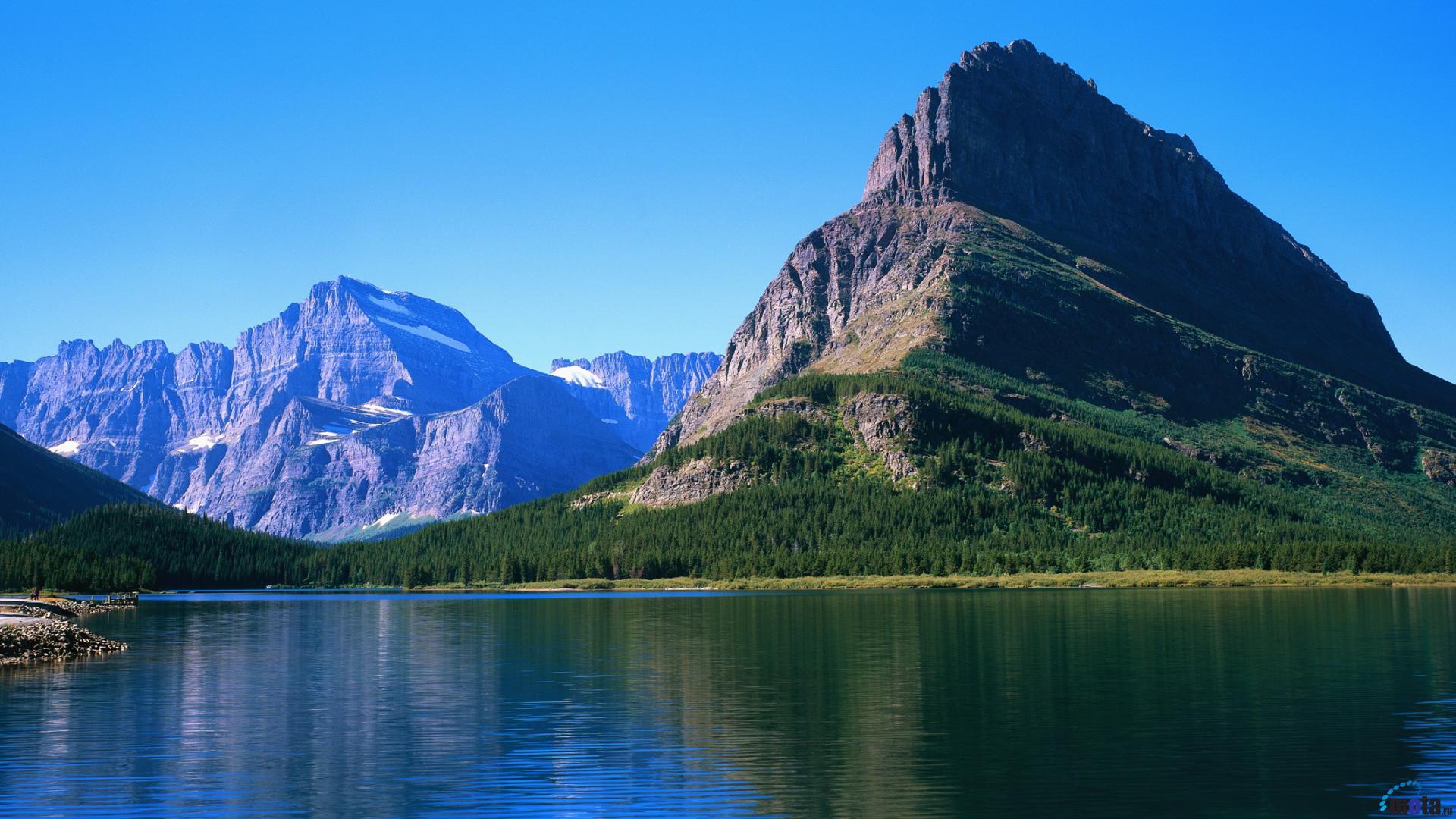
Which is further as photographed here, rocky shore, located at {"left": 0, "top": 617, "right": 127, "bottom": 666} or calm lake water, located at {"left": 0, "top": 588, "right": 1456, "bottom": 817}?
rocky shore, located at {"left": 0, "top": 617, "right": 127, "bottom": 666}

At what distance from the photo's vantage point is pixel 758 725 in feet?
187

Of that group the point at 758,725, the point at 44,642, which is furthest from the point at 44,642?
the point at 758,725

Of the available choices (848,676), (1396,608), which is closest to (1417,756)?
(848,676)

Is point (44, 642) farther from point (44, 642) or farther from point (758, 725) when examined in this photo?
point (758, 725)

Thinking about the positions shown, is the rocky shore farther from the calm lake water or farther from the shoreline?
the calm lake water

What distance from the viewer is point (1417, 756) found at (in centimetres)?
4659

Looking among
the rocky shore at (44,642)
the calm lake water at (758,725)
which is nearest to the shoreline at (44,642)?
the rocky shore at (44,642)

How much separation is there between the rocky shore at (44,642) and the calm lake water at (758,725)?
11.4 feet

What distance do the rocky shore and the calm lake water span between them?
3.46 metres

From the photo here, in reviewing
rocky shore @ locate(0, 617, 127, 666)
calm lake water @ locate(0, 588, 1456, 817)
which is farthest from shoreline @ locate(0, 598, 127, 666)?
calm lake water @ locate(0, 588, 1456, 817)

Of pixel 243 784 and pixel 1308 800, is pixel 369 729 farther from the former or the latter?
pixel 1308 800

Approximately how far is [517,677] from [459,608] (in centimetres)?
11959

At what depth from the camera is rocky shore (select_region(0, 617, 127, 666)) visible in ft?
298

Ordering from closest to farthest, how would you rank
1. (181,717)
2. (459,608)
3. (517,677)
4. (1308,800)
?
(1308,800) < (181,717) < (517,677) < (459,608)
